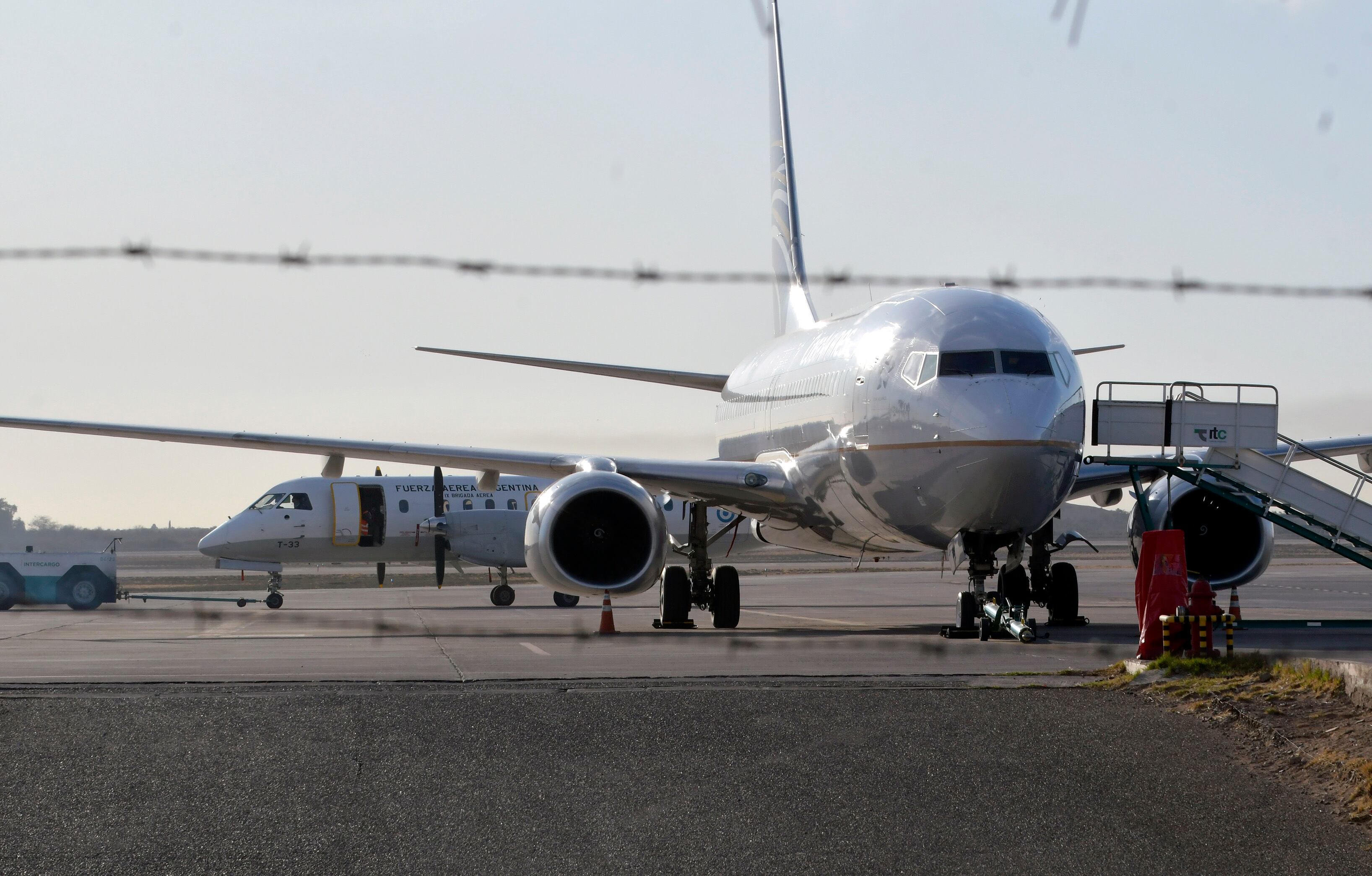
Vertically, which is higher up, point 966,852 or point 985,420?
point 985,420

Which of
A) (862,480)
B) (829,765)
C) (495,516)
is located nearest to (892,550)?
(862,480)

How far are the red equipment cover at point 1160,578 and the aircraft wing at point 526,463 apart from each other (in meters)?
6.20

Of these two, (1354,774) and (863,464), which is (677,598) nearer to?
(863,464)

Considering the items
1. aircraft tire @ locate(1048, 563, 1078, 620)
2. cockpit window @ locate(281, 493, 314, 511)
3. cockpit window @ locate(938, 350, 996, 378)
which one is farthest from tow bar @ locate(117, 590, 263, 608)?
cockpit window @ locate(938, 350, 996, 378)

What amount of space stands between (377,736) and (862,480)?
843cm

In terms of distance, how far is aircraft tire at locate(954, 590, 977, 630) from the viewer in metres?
15.2

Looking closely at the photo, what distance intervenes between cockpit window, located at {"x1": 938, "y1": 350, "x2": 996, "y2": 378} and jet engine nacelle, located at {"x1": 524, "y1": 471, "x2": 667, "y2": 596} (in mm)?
3669

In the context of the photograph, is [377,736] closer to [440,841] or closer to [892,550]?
[440,841]

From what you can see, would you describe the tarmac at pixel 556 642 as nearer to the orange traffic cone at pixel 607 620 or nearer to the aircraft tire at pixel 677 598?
the orange traffic cone at pixel 607 620

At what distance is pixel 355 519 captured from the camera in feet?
108

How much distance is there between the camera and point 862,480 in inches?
616

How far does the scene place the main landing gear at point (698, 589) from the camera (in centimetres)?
1820

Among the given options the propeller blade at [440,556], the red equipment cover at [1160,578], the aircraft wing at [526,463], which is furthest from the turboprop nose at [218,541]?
the red equipment cover at [1160,578]

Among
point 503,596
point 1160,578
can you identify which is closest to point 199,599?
point 503,596
